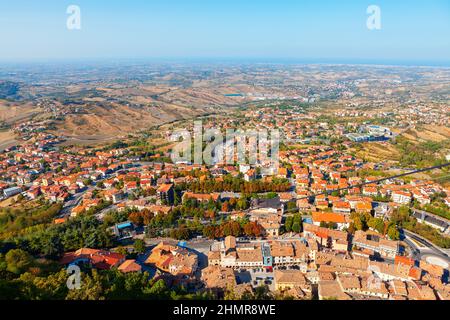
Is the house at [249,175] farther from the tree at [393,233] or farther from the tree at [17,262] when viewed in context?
the tree at [17,262]

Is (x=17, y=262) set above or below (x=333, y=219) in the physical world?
above

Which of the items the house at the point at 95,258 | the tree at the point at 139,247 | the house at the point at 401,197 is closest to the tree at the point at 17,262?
the house at the point at 95,258

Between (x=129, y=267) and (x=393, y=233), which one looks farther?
(x=393, y=233)

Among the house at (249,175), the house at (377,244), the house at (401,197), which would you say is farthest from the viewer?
the house at (249,175)

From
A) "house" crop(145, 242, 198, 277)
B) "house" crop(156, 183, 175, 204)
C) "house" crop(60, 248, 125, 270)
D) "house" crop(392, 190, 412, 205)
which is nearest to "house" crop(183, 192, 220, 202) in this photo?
"house" crop(156, 183, 175, 204)

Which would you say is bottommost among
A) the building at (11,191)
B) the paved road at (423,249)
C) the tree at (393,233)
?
the paved road at (423,249)

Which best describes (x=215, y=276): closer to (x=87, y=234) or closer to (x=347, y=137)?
(x=87, y=234)

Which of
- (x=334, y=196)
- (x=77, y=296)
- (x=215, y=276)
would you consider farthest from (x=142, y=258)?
(x=334, y=196)

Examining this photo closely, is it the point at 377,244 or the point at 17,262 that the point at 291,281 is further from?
the point at 17,262

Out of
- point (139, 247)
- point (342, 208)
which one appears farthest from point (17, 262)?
point (342, 208)
